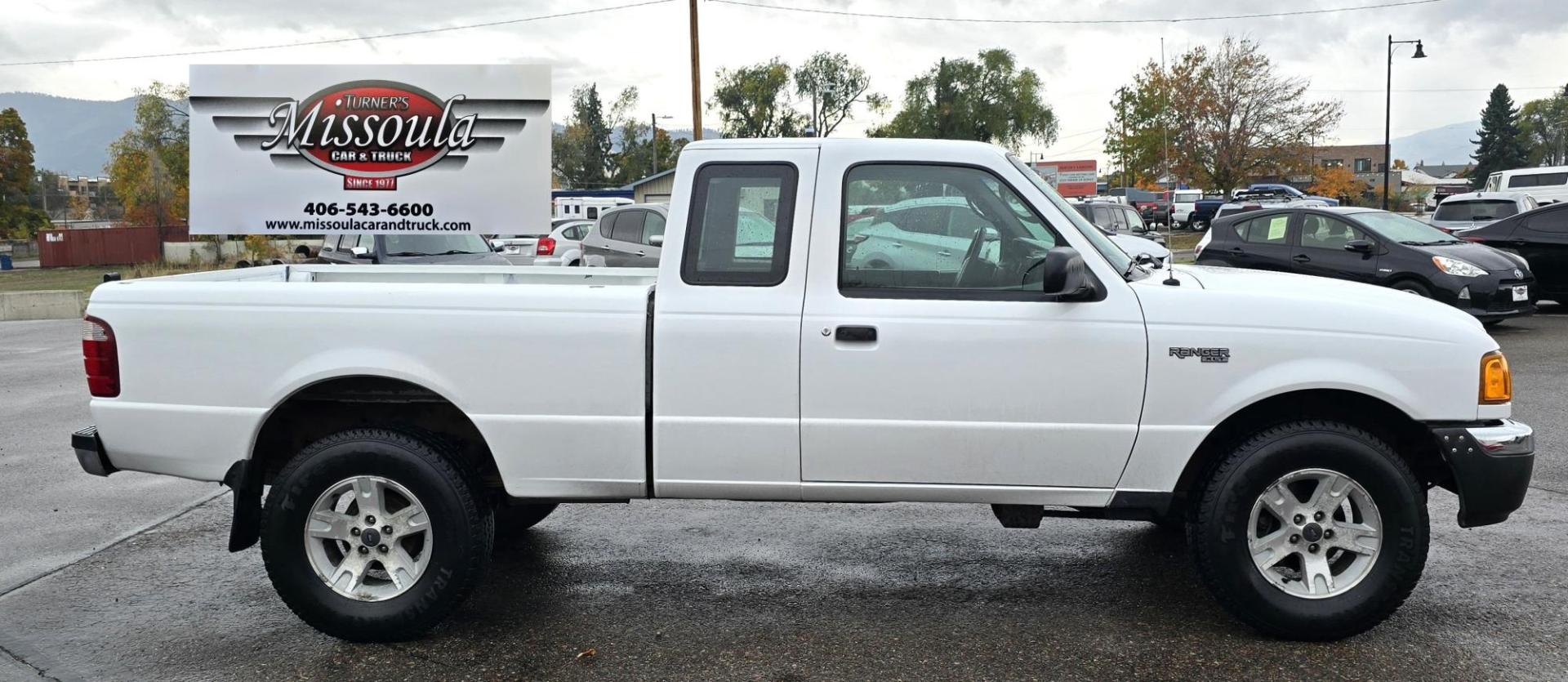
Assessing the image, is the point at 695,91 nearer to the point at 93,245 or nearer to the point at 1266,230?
the point at 1266,230

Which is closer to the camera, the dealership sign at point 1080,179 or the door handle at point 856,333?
the door handle at point 856,333

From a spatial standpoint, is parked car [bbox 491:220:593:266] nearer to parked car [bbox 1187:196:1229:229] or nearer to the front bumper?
the front bumper

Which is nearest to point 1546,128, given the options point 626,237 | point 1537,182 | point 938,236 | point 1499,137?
point 1499,137

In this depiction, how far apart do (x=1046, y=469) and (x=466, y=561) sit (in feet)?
7.05

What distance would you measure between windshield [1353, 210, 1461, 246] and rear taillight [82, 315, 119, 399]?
40.7 ft

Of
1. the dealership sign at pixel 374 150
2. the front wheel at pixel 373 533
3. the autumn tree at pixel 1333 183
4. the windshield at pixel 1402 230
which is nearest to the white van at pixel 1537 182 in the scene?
the windshield at pixel 1402 230

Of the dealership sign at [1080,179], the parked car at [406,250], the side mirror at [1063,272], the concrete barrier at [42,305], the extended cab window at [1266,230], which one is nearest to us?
the side mirror at [1063,272]

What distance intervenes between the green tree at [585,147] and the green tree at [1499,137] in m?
71.3

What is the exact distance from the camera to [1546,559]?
516cm

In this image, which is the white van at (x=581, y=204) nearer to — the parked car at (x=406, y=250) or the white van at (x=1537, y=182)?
the white van at (x=1537, y=182)

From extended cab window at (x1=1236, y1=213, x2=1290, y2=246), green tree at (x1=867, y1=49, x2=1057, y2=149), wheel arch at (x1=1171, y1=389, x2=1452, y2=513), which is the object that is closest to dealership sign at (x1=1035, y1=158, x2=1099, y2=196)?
green tree at (x1=867, y1=49, x2=1057, y2=149)

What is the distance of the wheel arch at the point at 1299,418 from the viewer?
14.2ft

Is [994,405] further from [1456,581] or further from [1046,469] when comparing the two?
[1456,581]

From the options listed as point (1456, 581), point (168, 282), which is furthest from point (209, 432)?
point (1456, 581)
